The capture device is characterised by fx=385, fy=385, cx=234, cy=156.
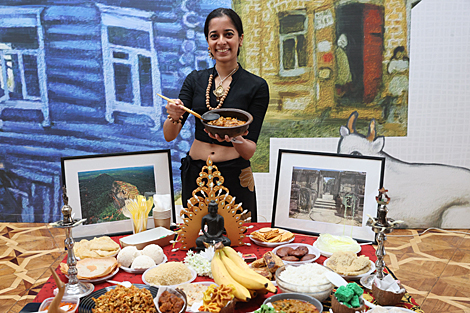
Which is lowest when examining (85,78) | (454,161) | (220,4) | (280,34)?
(454,161)

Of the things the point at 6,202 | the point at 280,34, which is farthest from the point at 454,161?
the point at 6,202

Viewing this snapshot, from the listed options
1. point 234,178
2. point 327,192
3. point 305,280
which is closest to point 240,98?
point 234,178

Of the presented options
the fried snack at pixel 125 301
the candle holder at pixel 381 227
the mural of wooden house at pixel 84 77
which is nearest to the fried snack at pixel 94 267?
the fried snack at pixel 125 301

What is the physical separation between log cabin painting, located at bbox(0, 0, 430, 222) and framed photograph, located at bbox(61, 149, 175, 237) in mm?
2356

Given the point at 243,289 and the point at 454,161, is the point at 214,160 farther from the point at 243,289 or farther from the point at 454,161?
the point at 454,161

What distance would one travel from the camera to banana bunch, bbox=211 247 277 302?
147 cm

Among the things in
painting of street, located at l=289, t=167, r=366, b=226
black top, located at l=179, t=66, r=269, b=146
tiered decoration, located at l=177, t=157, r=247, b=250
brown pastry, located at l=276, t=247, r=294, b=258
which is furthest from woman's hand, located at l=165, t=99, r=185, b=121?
brown pastry, located at l=276, t=247, r=294, b=258

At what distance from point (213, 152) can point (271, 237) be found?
2.37ft

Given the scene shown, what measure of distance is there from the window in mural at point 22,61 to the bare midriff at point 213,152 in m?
3.06

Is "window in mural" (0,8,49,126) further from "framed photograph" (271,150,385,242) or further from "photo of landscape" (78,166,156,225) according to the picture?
"framed photograph" (271,150,385,242)

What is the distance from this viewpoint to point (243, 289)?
147cm

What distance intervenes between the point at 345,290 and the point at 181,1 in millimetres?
4043

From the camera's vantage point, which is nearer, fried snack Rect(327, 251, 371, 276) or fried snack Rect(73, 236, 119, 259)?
fried snack Rect(327, 251, 371, 276)

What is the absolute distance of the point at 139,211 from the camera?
2.13m
